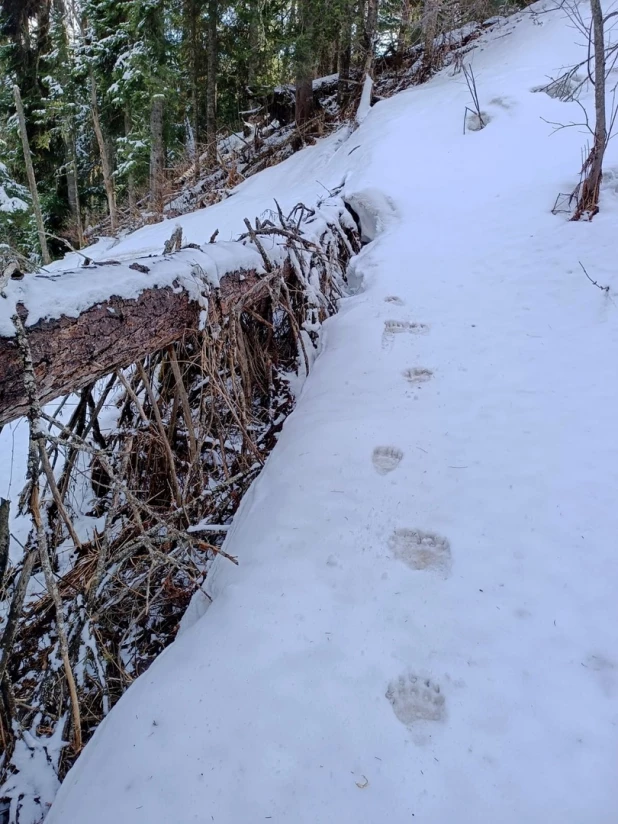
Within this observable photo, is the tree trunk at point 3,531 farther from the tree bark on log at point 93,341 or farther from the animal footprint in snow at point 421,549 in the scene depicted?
the animal footprint in snow at point 421,549

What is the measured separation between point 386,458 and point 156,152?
12575mm

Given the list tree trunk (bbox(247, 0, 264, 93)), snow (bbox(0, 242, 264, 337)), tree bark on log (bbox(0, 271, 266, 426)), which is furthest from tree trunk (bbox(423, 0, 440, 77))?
tree bark on log (bbox(0, 271, 266, 426))

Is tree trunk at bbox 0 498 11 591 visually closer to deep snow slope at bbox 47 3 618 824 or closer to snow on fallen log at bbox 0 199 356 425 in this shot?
snow on fallen log at bbox 0 199 356 425

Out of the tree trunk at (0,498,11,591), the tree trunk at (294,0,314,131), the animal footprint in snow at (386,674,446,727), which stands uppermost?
the tree trunk at (294,0,314,131)

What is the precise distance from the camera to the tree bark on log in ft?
4.69

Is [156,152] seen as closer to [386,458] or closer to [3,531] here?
[386,458]

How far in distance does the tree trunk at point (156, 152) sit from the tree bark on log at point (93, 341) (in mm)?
11328

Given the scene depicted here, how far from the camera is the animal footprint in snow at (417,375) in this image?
2791mm

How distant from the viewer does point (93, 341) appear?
1.73m

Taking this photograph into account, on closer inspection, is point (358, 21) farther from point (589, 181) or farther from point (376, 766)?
point (376, 766)

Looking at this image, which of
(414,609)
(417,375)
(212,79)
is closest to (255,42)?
(212,79)

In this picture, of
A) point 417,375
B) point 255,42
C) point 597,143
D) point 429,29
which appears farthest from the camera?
point 255,42

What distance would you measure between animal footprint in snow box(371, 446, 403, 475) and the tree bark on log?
3.62ft

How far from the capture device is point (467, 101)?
7.78 meters
